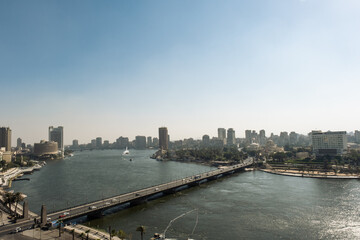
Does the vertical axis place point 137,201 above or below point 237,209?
above

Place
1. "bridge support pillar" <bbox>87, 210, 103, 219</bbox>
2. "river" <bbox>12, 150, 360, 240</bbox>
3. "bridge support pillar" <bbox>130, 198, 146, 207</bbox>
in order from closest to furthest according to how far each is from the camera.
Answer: "river" <bbox>12, 150, 360, 240</bbox>
"bridge support pillar" <bbox>87, 210, 103, 219</bbox>
"bridge support pillar" <bbox>130, 198, 146, 207</bbox>

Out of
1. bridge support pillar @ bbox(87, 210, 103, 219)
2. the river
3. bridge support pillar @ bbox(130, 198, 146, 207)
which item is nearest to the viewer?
the river

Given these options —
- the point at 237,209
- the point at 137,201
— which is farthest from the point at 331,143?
the point at 137,201

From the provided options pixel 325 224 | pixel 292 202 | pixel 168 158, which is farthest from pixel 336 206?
pixel 168 158

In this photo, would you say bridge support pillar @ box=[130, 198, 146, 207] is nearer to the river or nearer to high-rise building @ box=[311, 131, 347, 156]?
the river

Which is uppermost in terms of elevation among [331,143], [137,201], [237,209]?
[331,143]

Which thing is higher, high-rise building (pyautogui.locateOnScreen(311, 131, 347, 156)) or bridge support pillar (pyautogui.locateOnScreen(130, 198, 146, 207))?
high-rise building (pyautogui.locateOnScreen(311, 131, 347, 156))

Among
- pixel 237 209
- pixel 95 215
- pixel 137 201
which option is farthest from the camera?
pixel 137 201

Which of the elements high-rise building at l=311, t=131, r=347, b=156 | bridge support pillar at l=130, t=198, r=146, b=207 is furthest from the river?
high-rise building at l=311, t=131, r=347, b=156

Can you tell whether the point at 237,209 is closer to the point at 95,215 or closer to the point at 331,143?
the point at 95,215

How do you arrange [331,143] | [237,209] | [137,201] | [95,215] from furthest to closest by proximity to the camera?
[331,143]
[137,201]
[237,209]
[95,215]
